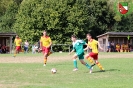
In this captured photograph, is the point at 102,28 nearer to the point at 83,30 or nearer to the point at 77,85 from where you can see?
the point at 83,30

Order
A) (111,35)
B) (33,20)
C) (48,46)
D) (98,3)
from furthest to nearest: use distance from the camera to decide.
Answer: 1. (98,3)
2. (33,20)
3. (111,35)
4. (48,46)

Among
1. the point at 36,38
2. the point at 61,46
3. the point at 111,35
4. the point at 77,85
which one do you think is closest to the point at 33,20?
the point at 36,38

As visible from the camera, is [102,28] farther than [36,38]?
Yes

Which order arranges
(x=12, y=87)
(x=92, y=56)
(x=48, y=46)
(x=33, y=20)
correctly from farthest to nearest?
(x=33, y=20) → (x=48, y=46) → (x=92, y=56) → (x=12, y=87)

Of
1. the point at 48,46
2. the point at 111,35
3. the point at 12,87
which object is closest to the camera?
the point at 12,87

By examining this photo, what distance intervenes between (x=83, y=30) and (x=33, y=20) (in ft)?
31.2

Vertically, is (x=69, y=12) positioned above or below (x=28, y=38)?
above

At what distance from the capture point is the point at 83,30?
213 ft

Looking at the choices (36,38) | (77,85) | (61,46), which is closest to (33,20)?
(36,38)

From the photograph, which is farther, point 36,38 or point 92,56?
point 36,38

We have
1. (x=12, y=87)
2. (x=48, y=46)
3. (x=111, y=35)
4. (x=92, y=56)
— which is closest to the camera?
(x=12, y=87)

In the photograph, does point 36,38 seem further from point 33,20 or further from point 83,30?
point 83,30

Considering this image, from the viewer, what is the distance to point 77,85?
11.9 m

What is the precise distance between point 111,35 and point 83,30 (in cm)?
871
